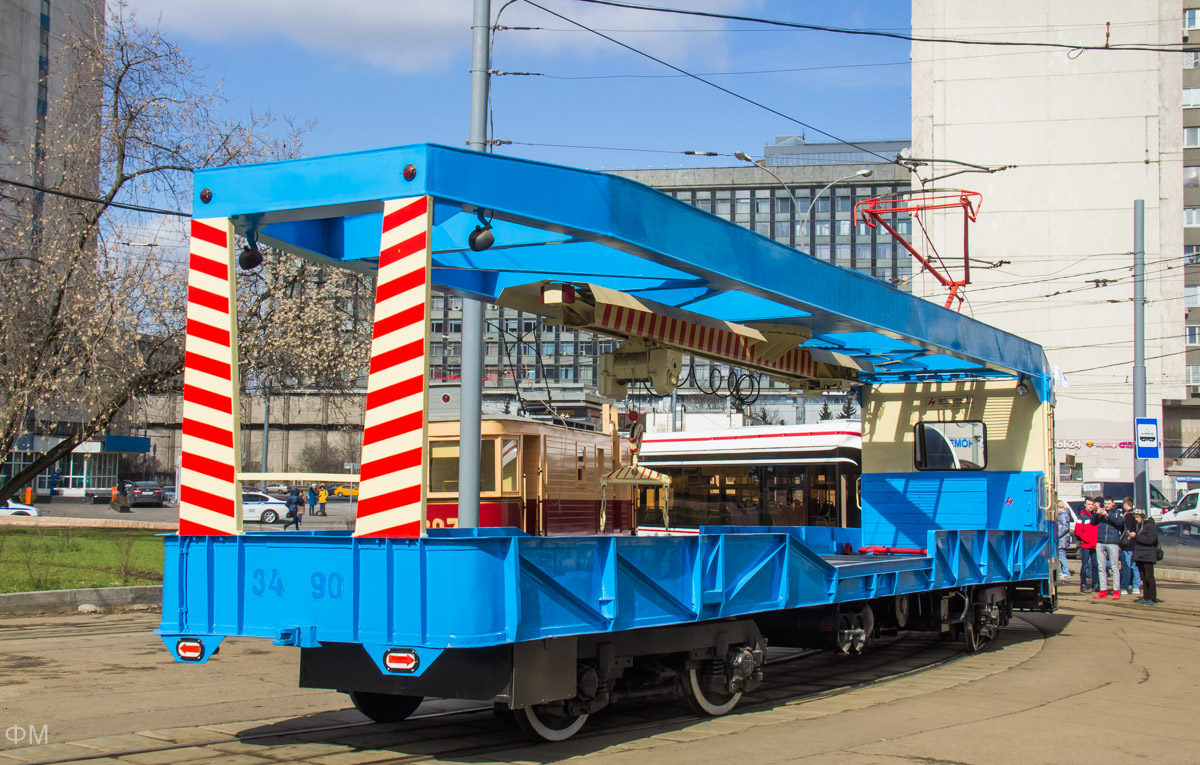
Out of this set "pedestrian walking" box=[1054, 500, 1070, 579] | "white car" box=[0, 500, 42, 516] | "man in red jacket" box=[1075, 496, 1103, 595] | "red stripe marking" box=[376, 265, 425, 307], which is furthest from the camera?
"white car" box=[0, 500, 42, 516]

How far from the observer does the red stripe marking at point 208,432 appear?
720cm

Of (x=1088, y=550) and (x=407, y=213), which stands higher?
(x=407, y=213)

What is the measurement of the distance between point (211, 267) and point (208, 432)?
1.05 m

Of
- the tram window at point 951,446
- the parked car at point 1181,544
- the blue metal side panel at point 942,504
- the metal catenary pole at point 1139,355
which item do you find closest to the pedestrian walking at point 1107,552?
the metal catenary pole at point 1139,355

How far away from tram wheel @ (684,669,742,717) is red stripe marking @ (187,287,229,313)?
4288mm

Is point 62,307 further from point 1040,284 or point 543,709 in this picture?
point 1040,284

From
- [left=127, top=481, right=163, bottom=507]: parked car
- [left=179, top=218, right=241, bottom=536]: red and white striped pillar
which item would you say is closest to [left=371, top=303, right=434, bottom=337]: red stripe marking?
[left=179, top=218, right=241, bottom=536]: red and white striped pillar

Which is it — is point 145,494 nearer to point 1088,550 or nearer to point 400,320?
point 1088,550

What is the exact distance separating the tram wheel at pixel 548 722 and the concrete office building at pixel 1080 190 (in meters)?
50.1

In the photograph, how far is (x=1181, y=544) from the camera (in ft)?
87.7

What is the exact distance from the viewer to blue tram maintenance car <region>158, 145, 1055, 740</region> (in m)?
6.57

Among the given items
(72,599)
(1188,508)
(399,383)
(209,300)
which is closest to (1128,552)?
(72,599)

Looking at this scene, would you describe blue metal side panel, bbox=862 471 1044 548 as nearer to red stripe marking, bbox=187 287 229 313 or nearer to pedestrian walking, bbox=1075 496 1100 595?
pedestrian walking, bbox=1075 496 1100 595

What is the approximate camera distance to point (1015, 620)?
57.8 ft
